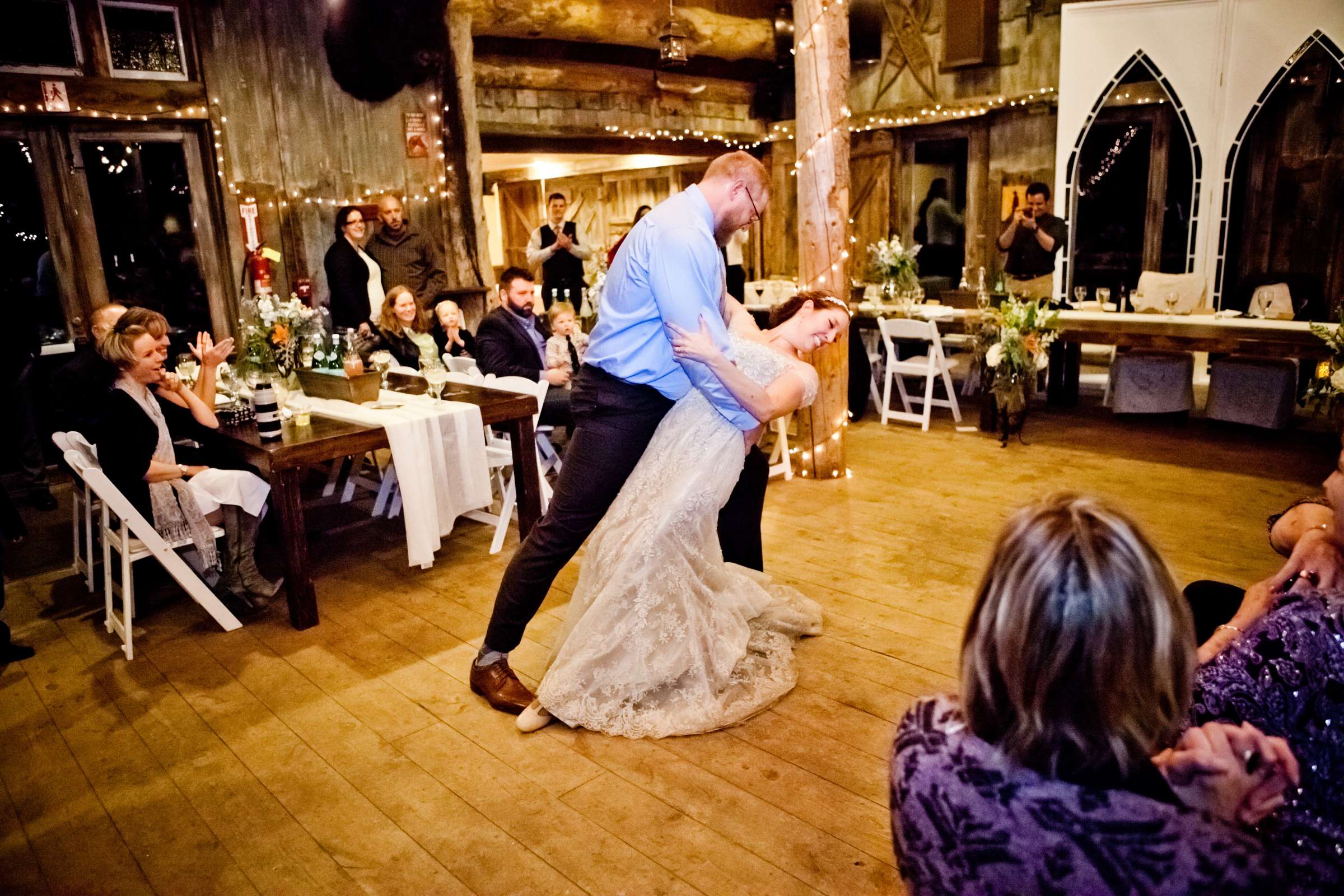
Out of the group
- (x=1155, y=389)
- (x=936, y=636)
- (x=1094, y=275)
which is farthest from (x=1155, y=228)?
(x=936, y=636)

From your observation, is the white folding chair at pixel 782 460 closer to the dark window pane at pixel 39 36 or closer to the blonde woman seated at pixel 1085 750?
the blonde woman seated at pixel 1085 750

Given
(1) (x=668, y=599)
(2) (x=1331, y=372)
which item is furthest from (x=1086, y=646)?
(2) (x=1331, y=372)

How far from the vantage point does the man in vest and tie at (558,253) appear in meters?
7.35

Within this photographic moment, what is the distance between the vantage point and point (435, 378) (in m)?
4.06

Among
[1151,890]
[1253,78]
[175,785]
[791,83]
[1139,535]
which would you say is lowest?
[175,785]

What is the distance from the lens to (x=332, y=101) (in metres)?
6.91

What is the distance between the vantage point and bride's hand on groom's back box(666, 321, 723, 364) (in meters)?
2.55

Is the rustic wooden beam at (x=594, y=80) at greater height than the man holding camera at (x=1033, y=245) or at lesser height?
greater

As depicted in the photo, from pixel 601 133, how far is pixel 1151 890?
892 centimetres

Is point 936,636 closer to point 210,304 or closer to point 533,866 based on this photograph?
point 533,866

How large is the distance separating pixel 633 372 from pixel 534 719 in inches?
43.5

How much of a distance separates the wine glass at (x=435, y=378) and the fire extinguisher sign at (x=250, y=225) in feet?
10.9

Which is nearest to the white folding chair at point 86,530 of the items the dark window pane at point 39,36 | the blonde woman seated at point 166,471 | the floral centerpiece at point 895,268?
the blonde woman seated at point 166,471

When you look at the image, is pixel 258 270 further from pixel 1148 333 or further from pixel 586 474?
pixel 1148 333
